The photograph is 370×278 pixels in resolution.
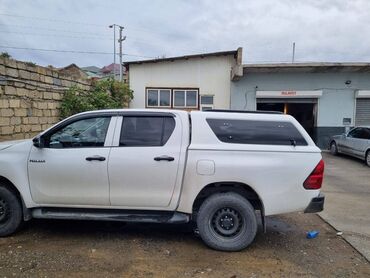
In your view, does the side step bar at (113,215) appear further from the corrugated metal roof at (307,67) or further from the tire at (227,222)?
the corrugated metal roof at (307,67)

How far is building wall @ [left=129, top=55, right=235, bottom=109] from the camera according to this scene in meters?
17.6

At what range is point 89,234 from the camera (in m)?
5.40

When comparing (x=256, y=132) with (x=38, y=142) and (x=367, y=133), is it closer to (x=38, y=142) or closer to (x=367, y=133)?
(x=38, y=142)

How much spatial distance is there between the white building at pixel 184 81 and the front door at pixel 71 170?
12785mm

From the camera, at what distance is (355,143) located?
14.7m

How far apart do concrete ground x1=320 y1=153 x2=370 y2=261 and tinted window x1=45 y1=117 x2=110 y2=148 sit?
3.91 meters

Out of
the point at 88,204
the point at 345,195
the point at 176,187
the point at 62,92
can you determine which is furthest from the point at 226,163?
the point at 62,92

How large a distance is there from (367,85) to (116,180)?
53.2 feet

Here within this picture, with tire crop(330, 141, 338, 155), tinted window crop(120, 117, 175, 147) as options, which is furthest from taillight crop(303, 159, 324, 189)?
tire crop(330, 141, 338, 155)

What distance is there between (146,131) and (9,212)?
86.0 inches

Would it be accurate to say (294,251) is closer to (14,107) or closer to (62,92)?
(14,107)

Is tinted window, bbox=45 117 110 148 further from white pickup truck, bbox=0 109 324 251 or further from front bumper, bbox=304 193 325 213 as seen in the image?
front bumper, bbox=304 193 325 213

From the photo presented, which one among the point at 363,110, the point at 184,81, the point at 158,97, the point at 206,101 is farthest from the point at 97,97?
the point at 363,110

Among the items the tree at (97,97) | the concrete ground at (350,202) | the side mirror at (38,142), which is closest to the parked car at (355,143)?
the concrete ground at (350,202)
